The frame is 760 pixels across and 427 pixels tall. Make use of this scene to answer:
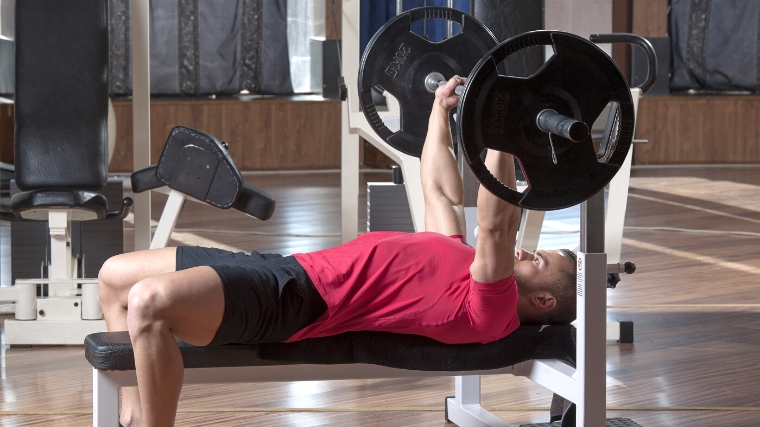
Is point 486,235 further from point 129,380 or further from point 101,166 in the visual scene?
point 101,166

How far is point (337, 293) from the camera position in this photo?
178 cm

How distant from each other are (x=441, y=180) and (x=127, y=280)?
712 mm

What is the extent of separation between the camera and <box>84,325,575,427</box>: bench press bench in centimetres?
173

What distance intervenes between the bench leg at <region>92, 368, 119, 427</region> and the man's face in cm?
78

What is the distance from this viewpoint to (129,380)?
1.75 meters

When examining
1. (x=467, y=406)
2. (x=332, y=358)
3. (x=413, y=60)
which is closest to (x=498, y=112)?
(x=332, y=358)

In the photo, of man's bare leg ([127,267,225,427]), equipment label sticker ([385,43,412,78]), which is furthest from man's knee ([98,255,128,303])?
equipment label sticker ([385,43,412,78])

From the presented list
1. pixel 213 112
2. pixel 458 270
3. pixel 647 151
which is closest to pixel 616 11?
pixel 647 151

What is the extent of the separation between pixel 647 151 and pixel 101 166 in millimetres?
5737

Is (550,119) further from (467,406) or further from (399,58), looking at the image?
(467,406)

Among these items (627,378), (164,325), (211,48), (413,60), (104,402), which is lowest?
(627,378)

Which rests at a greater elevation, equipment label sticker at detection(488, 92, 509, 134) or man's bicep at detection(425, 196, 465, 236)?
equipment label sticker at detection(488, 92, 509, 134)

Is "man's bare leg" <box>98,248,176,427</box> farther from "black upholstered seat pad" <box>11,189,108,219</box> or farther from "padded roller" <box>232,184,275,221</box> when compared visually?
"black upholstered seat pad" <box>11,189,108,219</box>

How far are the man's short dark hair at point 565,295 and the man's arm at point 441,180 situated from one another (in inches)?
11.8
